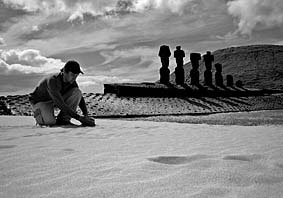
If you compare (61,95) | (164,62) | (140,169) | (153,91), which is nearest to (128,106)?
(153,91)

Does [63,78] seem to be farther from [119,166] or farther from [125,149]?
[119,166]

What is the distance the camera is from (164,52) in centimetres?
2112

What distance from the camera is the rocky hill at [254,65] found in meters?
36.9

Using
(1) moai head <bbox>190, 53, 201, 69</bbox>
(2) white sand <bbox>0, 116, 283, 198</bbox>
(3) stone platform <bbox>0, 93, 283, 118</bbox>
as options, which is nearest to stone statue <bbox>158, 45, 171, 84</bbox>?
(1) moai head <bbox>190, 53, 201, 69</bbox>

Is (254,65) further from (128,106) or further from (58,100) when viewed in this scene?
(58,100)

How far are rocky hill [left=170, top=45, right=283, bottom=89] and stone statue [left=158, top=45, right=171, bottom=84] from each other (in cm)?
1623

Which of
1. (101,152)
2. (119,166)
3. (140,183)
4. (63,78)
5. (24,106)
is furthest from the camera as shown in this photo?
(24,106)

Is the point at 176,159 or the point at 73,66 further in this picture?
the point at 73,66

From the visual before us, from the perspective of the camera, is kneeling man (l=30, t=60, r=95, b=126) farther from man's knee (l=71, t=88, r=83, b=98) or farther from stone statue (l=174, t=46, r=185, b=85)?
stone statue (l=174, t=46, r=185, b=85)

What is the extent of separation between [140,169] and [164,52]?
19.1 meters

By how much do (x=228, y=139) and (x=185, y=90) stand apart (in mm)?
15023

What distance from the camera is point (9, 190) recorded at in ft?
6.17

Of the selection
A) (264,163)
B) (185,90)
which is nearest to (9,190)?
(264,163)

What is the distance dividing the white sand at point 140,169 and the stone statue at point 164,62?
17751 millimetres
